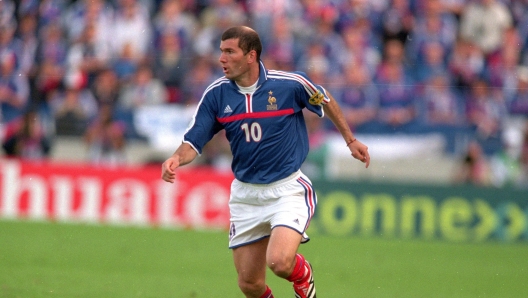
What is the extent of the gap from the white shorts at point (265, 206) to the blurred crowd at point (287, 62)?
8.02 metres

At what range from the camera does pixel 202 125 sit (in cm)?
691

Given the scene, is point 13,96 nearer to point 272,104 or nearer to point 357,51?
point 357,51

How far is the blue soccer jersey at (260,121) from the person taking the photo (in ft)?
22.5

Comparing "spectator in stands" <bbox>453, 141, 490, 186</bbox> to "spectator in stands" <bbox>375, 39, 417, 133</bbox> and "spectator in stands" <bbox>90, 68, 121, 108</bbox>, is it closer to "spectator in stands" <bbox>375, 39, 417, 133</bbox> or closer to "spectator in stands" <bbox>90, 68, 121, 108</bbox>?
"spectator in stands" <bbox>375, 39, 417, 133</bbox>

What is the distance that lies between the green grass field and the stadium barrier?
16.4 inches

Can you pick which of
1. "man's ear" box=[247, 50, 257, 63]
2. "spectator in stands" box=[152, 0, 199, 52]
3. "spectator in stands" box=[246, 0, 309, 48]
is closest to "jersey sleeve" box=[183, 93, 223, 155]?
"man's ear" box=[247, 50, 257, 63]

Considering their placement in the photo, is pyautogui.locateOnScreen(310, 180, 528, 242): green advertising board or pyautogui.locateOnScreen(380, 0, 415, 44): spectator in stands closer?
pyautogui.locateOnScreen(310, 180, 528, 242): green advertising board

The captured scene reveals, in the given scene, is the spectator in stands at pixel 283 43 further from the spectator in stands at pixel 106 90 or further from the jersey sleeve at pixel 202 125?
the jersey sleeve at pixel 202 125

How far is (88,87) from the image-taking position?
52.1 feet

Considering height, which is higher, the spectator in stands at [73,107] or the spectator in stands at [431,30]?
the spectator in stands at [431,30]

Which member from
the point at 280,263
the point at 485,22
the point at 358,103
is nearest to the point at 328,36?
the point at 358,103

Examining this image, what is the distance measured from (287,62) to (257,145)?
8.62 meters

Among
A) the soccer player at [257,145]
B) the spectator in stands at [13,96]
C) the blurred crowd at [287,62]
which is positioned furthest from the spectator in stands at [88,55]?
the soccer player at [257,145]

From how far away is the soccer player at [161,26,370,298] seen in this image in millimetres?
6789
